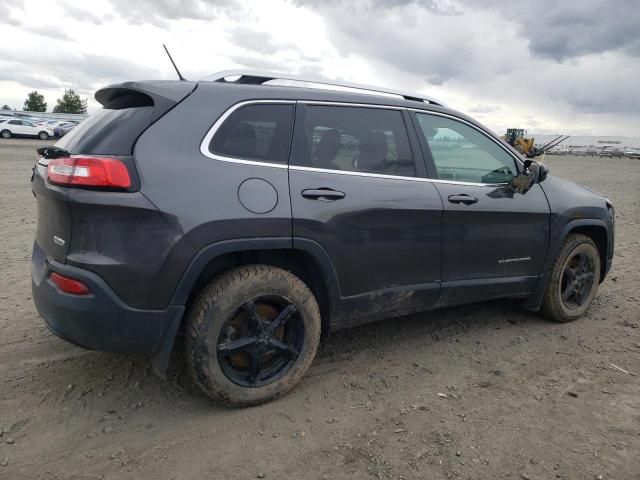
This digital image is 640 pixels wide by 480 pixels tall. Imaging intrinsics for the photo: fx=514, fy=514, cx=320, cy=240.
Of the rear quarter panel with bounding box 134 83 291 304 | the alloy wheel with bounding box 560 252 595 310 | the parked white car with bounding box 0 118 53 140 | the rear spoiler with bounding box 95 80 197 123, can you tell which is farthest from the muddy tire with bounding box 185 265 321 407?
the parked white car with bounding box 0 118 53 140

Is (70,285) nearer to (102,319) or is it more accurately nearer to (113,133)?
(102,319)

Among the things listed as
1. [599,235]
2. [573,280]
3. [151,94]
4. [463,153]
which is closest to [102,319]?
[151,94]

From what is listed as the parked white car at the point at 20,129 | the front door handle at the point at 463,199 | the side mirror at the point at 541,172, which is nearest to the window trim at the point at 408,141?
the front door handle at the point at 463,199

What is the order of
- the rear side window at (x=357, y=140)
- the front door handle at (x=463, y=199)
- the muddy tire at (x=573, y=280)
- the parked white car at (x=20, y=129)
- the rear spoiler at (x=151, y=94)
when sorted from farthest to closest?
1. the parked white car at (x=20, y=129)
2. the muddy tire at (x=573, y=280)
3. the front door handle at (x=463, y=199)
4. the rear side window at (x=357, y=140)
5. the rear spoiler at (x=151, y=94)

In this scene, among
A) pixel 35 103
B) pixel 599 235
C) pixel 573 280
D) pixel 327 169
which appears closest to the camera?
pixel 327 169

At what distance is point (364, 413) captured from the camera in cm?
300

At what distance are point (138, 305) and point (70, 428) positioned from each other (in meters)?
0.84

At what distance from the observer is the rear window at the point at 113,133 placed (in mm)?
2629

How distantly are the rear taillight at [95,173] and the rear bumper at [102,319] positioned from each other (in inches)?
17.3

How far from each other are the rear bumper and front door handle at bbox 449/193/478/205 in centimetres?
198

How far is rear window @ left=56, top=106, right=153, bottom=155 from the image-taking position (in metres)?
2.63

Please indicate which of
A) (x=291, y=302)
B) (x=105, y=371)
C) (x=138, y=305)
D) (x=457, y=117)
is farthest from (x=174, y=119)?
(x=457, y=117)

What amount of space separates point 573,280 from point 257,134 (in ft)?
10.5

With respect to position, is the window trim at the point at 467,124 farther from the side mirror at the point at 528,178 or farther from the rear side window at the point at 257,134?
the rear side window at the point at 257,134
